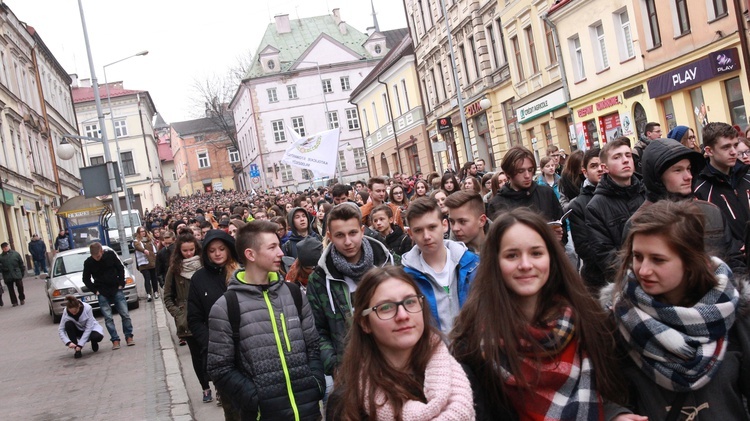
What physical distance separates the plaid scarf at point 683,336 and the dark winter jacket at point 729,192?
2756mm

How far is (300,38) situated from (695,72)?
247 ft

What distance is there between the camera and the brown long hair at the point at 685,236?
10.1ft

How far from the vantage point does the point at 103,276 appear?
14.7 meters

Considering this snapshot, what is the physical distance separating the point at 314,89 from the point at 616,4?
6484 cm

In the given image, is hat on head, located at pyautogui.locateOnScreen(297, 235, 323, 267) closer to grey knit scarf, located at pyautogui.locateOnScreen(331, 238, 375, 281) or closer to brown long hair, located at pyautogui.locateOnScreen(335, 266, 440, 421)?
grey knit scarf, located at pyautogui.locateOnScreen(331, 238, 375, 281)

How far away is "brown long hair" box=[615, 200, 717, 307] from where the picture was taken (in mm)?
3078

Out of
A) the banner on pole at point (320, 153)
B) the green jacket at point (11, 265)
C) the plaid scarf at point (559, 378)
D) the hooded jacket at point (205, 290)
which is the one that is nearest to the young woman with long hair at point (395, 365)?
the plaid scarf at point (559, 378)

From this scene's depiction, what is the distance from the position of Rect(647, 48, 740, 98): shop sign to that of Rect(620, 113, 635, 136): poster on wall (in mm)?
1738

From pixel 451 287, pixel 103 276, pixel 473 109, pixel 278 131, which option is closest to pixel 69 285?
pixel 103 276

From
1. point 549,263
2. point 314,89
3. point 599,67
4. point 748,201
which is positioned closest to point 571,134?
point 599,67

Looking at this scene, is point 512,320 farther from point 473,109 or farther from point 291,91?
point 291,91

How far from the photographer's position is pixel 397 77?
178ft

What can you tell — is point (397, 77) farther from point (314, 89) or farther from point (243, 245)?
point (243, 245)

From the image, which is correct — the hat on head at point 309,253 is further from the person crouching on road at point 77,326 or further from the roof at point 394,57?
the roof at point 394,57
